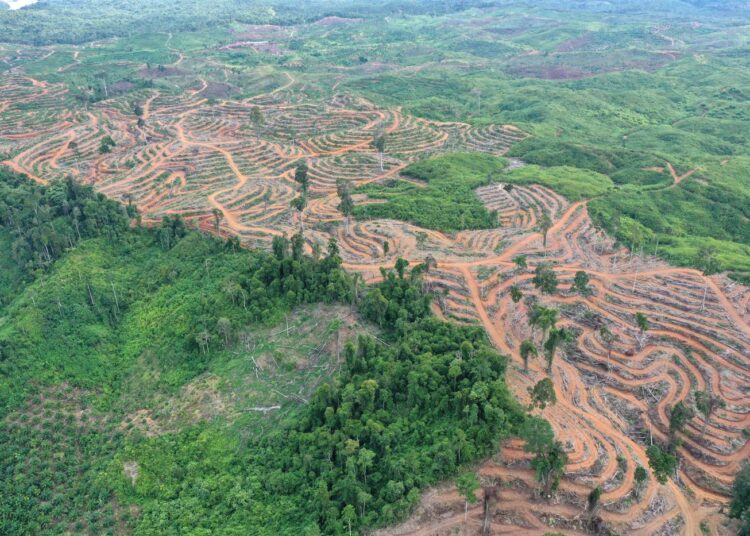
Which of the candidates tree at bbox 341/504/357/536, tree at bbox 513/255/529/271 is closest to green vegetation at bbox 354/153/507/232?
tree at bbox 513/255/529/271

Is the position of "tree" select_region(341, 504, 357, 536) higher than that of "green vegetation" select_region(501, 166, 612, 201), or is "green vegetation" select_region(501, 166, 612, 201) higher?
"tree" select_region(341, 504, 357, 536)

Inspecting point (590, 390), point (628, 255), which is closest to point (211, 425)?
point (590, 390)

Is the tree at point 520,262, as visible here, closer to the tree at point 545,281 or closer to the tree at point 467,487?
the tree at point 545,281

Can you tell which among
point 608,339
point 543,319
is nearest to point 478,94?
point 608,339

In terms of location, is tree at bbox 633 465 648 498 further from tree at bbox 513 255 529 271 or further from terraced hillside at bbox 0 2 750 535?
tree at bbox 513 255 529 271

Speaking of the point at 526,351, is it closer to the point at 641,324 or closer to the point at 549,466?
the point at 549,466
